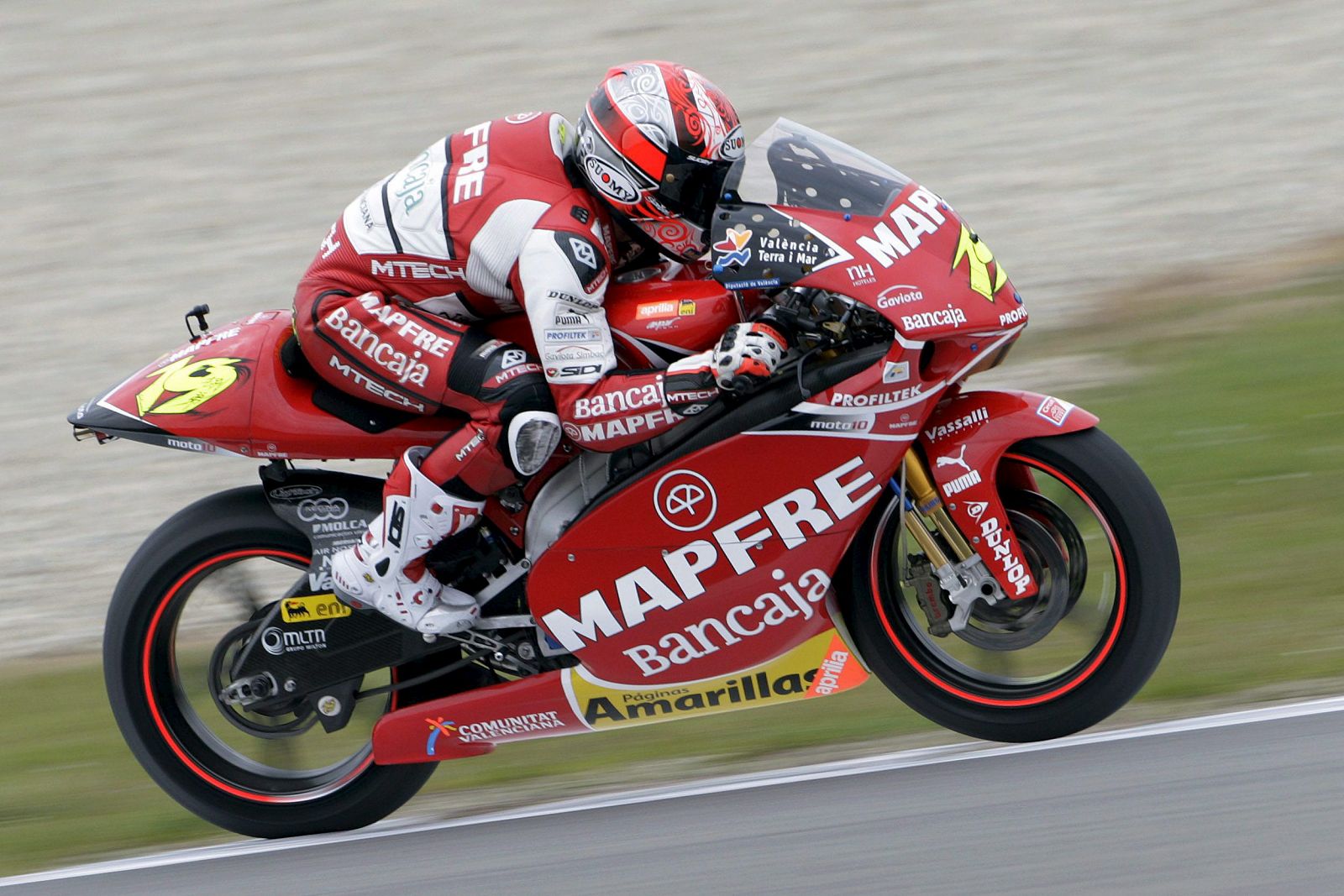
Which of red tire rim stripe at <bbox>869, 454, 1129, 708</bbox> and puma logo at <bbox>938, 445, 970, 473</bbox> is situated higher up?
puma logo at <bbox>938, 445, 970, 473</bbox>

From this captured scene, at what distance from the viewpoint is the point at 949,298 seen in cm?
395

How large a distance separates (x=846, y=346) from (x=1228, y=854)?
58.6 inches

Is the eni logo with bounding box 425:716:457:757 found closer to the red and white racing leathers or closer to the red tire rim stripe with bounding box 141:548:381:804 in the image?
the red tire rim stripe with bounding box 141:548:381:804

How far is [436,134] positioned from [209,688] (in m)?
6.88

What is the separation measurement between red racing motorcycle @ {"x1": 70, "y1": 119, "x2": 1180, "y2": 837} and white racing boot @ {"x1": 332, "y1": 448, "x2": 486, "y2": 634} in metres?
0.10

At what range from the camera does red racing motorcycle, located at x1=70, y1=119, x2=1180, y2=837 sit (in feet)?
13.3

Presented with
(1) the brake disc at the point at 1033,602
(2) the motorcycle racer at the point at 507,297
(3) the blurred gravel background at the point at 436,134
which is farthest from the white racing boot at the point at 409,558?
(3) the blurred gravel background at the point at 436,134

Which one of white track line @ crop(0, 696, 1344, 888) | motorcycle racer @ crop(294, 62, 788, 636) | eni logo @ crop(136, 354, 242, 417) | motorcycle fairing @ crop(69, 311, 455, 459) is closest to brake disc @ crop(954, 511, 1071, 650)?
white track line @ crop(0, 696, 1344, 888)

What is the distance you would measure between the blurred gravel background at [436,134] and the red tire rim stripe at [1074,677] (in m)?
3.20

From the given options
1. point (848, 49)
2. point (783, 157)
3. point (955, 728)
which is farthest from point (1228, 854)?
point (848, 49)

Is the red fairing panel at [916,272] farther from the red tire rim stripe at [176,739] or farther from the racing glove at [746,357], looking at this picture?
the red tire rim stripe at [176,739]

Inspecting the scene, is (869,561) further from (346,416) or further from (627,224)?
(346,416)

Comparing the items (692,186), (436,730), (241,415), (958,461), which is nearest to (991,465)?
(958,461)

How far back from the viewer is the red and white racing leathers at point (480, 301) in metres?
4.07
